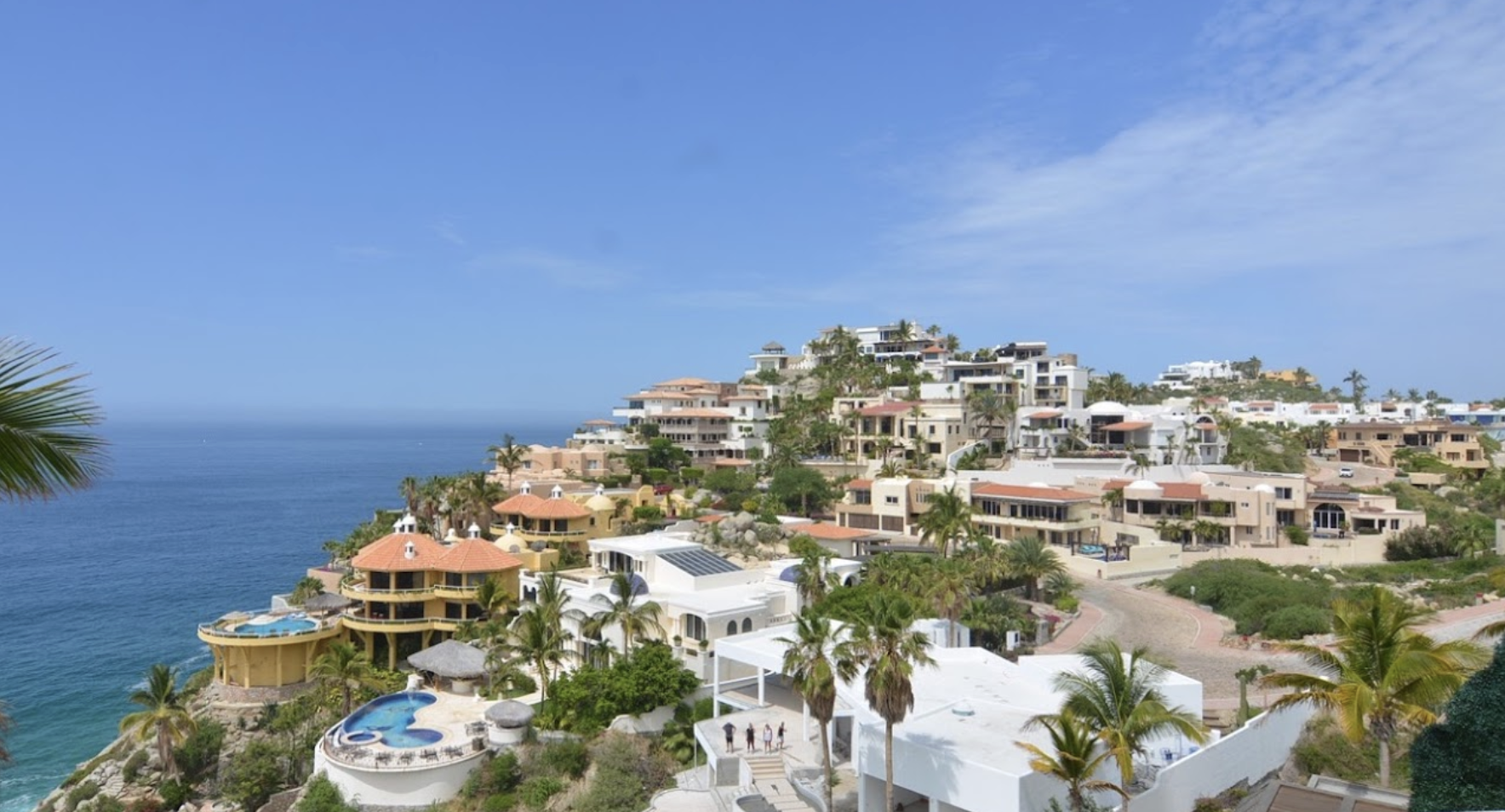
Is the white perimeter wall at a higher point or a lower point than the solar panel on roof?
lower

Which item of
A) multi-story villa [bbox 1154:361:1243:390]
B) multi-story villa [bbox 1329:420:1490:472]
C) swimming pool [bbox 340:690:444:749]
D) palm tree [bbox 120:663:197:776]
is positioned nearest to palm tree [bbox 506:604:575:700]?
swimming pool [bbox 340:690:444:749]

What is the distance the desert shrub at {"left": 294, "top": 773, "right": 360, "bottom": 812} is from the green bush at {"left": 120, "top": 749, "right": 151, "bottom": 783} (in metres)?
12.5

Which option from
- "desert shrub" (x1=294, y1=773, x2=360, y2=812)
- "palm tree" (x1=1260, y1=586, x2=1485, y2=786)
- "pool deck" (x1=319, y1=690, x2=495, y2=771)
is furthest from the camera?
"pool deck" (x1=319, y1=690, x2=495, y2=771)

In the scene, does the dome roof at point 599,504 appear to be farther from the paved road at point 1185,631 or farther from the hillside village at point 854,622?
the paved road at point 1185,631

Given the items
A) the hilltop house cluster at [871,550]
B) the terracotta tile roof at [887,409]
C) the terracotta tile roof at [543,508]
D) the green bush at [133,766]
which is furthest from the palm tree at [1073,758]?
the terracotta tile roof at [887,409]

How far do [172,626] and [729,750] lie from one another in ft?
189

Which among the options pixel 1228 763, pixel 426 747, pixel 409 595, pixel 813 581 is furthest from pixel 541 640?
pixel 1228 763

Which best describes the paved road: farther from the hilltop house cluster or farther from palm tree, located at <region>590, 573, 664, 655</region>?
palm tree, located at <region>590, 573, 664, 655</region>

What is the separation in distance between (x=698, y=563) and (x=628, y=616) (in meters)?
7.86

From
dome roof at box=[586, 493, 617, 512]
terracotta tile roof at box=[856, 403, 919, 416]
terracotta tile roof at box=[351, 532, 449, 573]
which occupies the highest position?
terracotta tile roof at box=[856, 403, 919, 416]

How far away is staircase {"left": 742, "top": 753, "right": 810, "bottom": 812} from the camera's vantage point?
26.4 metres

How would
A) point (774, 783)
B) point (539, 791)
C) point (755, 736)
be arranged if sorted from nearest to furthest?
1. point (774, 783)
2. point (755, 736)
3. point (539, 791)

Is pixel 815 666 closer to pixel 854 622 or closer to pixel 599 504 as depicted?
pixel 854 622

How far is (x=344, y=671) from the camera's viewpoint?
130ft
